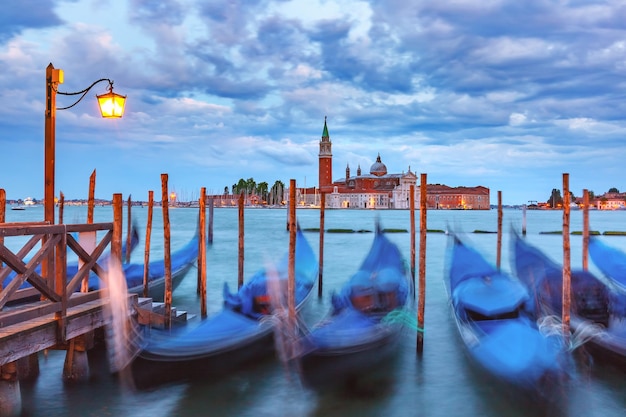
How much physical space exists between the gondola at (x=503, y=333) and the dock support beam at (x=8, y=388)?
361cm

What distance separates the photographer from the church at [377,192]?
256 ft

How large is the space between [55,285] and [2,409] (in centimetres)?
88

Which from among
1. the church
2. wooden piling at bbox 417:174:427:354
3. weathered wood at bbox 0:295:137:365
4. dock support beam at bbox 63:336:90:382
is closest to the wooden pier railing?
weathered wood at bbox 0:295:137:365

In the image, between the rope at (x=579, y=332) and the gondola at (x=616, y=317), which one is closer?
the gondola at (x=616, y=317)

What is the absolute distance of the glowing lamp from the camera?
12.5 feet

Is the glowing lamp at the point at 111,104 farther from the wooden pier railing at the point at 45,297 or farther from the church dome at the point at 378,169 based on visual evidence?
the church dome at the point at 378,169

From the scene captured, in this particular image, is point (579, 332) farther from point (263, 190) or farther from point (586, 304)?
point (263, 190)

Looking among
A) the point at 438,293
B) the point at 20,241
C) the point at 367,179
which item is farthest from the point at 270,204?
the point at 438,293

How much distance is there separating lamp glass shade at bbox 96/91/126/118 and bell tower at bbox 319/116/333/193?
75.3m

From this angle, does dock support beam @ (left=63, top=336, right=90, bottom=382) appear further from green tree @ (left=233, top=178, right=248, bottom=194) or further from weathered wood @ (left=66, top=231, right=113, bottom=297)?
green tree @ (left=233, top=178, right=248, bottom=194)

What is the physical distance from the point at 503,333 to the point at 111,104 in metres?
3.67

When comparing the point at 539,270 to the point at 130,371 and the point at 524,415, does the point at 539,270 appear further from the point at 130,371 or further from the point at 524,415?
the point at 130,371

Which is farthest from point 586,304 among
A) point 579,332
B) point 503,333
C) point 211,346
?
point 211,346

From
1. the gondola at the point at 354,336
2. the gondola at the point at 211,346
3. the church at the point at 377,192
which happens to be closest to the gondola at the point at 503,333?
the gondola at the point at 354,336
